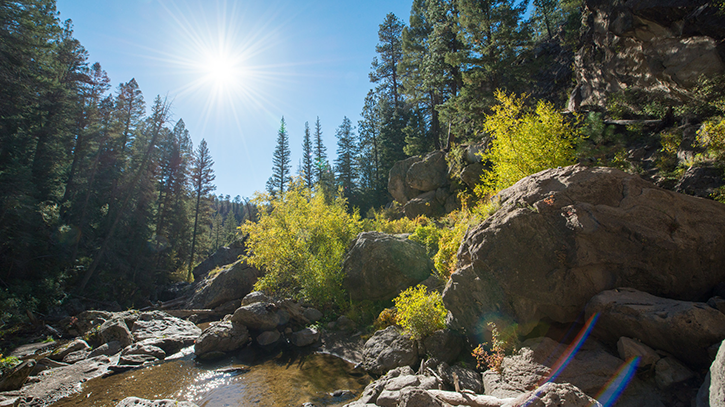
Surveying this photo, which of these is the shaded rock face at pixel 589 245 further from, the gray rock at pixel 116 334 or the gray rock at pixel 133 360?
the gray rock at pixel 116 334

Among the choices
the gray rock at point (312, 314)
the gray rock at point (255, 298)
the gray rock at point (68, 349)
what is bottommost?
the gray rock at point (68, 349)

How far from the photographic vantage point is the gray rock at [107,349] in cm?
967

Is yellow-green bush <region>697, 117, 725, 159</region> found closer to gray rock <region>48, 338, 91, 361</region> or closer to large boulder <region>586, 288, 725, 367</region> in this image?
large boulder <region>586, 288, 725, 367</region>

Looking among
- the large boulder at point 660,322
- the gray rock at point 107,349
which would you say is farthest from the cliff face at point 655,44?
the gray rock at point 107,349

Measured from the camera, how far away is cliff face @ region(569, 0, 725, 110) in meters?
7.20

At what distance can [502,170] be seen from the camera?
8.44 meters

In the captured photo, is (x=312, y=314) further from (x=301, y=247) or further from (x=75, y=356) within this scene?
(x=75, y=356)

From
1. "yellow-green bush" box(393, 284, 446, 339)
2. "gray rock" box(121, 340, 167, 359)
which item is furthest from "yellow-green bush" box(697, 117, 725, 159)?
"gray rock" box(121, 340, 167, 359)

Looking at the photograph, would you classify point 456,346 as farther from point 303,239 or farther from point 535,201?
point 303,239

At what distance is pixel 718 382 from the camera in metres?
2.95

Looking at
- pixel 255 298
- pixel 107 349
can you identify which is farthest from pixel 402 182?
pixel 107 349

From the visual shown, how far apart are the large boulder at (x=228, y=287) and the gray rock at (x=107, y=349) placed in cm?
616

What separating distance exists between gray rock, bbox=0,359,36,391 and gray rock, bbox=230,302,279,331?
5147 millimetres

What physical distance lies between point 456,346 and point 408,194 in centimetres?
1668
